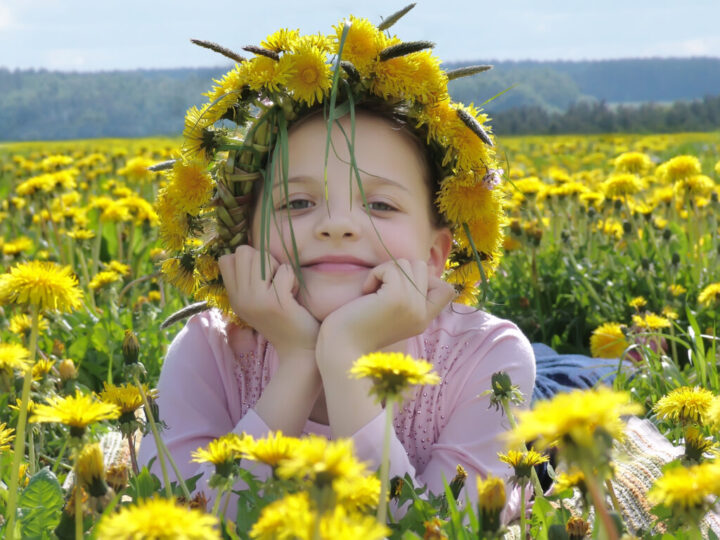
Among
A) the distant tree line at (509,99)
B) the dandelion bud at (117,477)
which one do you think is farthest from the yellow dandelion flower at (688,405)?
the distant tree line at (509,99)

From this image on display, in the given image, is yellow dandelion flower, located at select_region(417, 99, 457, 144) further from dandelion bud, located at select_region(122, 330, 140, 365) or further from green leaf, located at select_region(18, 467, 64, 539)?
green leaf, located at select_region(18, 467, 64, 539)

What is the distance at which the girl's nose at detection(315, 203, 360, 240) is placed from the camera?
4.94 ft

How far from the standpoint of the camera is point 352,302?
58.0 inches

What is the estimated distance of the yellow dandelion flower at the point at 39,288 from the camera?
40.6 inches

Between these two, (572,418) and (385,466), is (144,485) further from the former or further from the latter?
(572,418)

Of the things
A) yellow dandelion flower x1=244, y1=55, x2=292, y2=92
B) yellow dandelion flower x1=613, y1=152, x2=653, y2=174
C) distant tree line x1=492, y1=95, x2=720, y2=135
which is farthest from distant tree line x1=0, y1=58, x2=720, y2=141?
yellow dandelion flower x1=244, y1=55, x2=292, y2=92

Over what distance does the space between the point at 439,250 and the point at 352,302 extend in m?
0.43

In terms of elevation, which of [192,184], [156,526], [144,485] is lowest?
[144,485]

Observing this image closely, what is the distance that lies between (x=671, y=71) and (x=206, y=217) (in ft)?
513

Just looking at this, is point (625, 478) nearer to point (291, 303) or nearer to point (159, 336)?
point (291, 303)

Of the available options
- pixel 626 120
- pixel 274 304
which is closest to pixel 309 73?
pixel 274 304

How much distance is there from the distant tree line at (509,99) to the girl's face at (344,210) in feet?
86.3

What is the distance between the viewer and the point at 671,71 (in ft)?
472

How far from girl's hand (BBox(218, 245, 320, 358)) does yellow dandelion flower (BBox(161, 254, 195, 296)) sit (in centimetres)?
22
